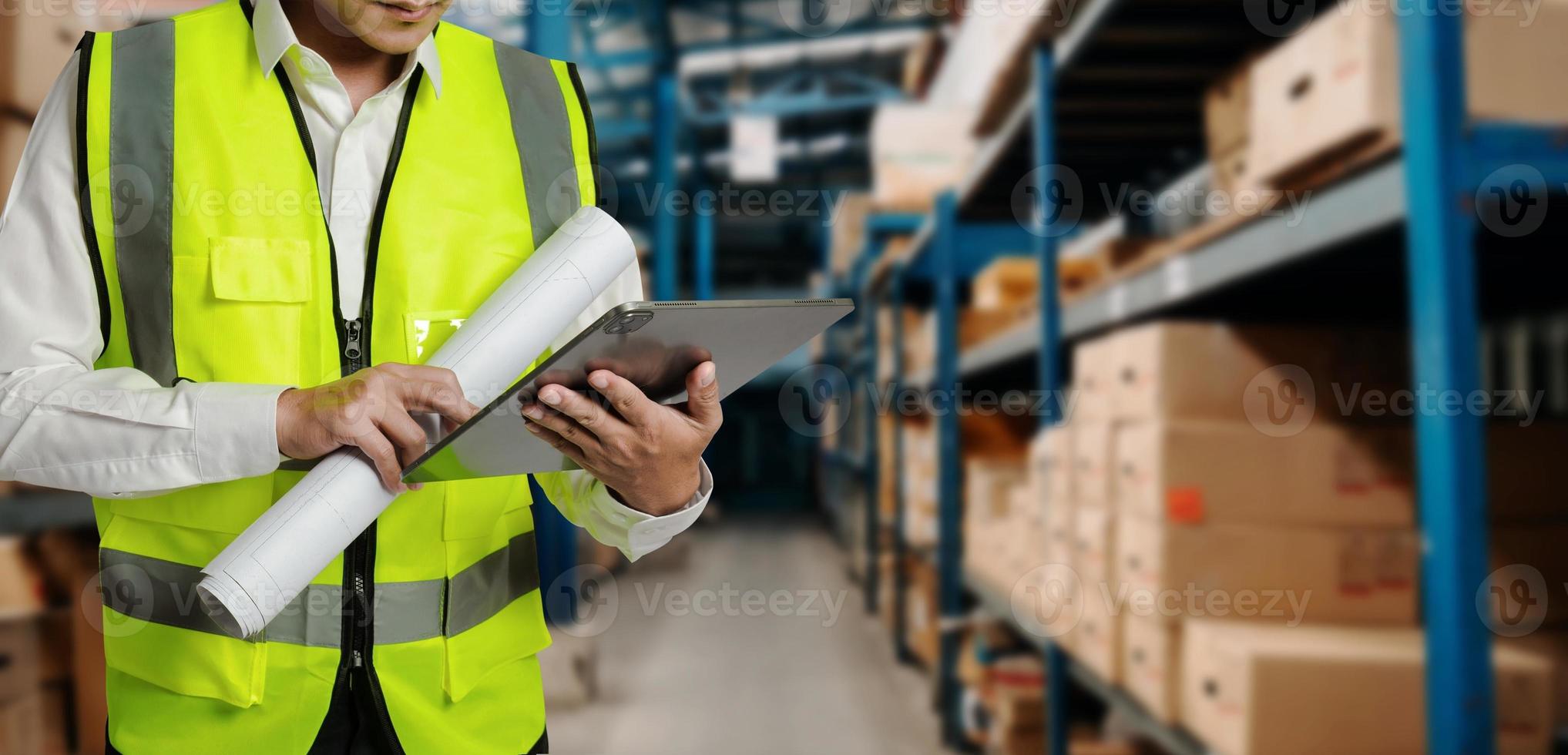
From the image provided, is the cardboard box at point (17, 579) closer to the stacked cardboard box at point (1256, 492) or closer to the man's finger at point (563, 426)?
the man's finger at point (563, 426)

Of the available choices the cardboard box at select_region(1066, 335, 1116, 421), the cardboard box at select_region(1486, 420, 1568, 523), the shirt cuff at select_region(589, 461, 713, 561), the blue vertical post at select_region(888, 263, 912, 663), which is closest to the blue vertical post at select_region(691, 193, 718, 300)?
the blue vertical post at select_region(888, 263, 912, 663)

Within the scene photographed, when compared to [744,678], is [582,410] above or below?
above

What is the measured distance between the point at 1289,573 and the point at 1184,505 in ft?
0.64

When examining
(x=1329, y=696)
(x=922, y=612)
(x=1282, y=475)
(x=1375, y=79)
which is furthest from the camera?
(x=922, y=612)

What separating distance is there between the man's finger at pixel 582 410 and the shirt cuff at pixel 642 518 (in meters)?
0.15

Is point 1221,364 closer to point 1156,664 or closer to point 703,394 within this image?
point 1156,664

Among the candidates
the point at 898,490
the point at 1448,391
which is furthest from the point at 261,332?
the point at 898,490

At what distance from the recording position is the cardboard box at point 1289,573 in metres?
1.61

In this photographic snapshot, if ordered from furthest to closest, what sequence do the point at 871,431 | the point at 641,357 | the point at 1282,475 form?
the point at 871,431 < the point at 1282,475 < the point at 641,357

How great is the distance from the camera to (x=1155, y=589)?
173cm

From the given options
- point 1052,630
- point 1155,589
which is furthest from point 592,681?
point 1155,589

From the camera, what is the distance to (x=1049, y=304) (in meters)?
2.43

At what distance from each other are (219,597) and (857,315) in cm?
613

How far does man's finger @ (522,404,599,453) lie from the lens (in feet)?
2.23
